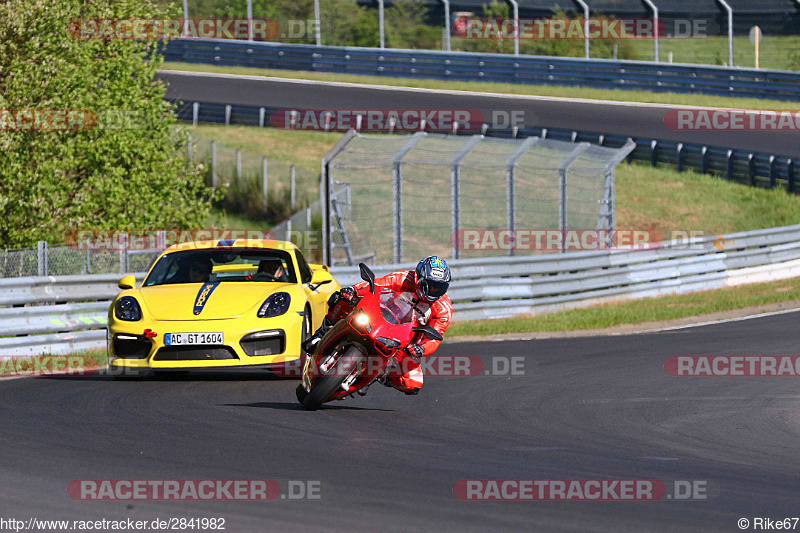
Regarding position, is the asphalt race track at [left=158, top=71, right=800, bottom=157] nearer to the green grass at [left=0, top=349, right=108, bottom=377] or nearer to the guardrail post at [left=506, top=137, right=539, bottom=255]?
the guardrail post at [left=506, top=137, right=539, bottom=255]

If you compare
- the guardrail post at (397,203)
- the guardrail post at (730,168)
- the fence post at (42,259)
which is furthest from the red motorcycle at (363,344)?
the guardrail post at (730,168)

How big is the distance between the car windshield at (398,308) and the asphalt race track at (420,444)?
0.71m

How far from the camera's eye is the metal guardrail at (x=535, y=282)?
1252cm

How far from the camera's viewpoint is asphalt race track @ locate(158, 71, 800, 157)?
102 feet

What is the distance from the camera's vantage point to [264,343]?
33.7ft

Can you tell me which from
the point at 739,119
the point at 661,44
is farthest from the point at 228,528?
the point at 661,44

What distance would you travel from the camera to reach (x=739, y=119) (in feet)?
102

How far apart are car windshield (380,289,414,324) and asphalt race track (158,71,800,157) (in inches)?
922

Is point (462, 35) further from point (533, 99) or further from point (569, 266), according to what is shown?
point (569, 266)
